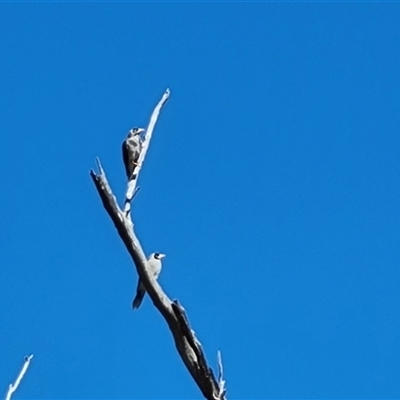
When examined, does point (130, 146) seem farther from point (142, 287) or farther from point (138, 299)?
point (142, 287)

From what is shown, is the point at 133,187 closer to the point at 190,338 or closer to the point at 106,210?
the point at 106,210

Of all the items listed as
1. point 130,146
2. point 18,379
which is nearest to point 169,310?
point 18,379

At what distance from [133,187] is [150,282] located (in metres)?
1.02

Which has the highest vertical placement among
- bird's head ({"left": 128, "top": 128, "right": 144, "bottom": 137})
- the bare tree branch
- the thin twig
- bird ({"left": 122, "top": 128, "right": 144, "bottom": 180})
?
bird's head ({"left": 128, "top": 128, "right": 144, "bottom": 137})

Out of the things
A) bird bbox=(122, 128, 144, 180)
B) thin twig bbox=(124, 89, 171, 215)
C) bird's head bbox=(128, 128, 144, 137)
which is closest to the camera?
thin twig bbox=(124, 89, 171, 215)

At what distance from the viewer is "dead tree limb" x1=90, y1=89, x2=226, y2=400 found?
416 cm

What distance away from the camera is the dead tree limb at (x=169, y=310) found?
4.16 m

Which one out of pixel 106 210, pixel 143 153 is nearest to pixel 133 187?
pixel 143 153

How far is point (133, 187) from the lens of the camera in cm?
523

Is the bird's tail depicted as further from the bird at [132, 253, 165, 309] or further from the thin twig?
the thin twig

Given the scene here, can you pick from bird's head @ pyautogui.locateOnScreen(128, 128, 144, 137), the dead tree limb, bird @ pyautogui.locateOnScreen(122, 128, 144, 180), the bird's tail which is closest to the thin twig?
the dead tree limb

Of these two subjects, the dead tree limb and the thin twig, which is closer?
the dead tree limb

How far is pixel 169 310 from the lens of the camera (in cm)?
429

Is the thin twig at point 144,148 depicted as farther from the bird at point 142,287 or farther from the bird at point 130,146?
the bird at point 130,146
